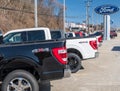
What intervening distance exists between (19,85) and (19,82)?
0.25 feet

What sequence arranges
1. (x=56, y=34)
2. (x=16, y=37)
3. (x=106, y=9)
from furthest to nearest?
(x=106, y=9)
(x=56, y=34)
(x=16, y=37)

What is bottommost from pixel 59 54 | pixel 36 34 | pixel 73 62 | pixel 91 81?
pixel 91 81

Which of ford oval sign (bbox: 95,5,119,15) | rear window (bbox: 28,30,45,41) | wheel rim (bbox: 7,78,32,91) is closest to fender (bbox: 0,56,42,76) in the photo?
→ wheel rim (bbox: 7,78,32,91)

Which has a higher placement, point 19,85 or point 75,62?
point 19,85

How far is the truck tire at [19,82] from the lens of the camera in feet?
23.6

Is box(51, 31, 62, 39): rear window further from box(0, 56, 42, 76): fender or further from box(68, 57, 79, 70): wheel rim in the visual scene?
box(0, 56, 42, 76): fender

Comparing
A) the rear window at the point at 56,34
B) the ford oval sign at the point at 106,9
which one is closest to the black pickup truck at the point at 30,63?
the rear window at the point at 56,34

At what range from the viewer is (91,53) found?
41.0 feet

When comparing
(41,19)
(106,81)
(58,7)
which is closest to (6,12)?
(41,19)

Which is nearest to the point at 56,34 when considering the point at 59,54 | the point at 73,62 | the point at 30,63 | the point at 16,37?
the point at 73,62

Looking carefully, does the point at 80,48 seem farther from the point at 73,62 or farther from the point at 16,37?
the point at 16,37

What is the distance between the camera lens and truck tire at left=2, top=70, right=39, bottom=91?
7203 millimetres

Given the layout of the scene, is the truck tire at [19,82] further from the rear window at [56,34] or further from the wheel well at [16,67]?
the rear window at [56,34]

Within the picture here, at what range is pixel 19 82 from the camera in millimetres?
7258
